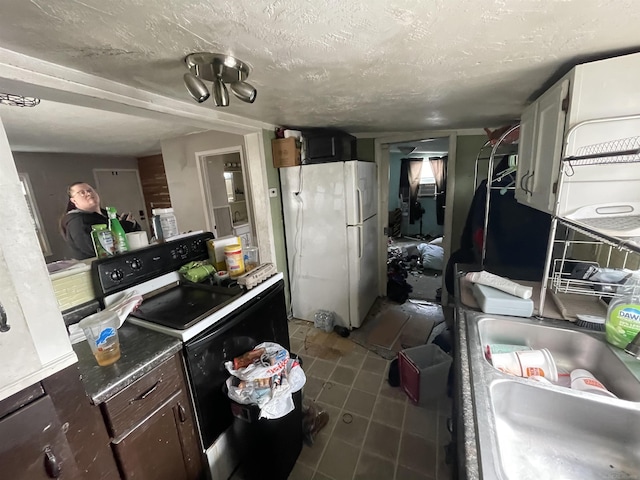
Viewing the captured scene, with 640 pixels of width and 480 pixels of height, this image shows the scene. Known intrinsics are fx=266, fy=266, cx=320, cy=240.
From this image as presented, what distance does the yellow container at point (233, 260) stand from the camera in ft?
5.75

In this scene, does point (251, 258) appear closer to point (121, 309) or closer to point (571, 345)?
point (121, 309)

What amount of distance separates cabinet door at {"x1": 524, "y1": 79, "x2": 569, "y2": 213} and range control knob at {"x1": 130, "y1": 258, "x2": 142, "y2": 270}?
207 cm

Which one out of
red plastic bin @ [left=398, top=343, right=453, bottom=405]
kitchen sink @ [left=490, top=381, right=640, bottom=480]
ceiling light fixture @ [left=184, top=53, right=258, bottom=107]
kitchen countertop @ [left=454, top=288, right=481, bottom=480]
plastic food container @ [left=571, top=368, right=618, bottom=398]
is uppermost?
ceiling light fixture @ [left=184, top=53, right=258, bottom=107]

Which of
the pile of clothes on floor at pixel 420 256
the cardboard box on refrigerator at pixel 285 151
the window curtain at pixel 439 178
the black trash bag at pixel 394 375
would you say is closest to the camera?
the black trash bag at pixel 394 375

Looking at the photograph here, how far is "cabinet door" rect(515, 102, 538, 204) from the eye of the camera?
1.49m

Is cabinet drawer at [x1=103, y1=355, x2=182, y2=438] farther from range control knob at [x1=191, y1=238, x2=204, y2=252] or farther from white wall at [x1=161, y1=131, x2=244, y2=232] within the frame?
white wall at [x1=161, y1=131, x2=244, y2=232]

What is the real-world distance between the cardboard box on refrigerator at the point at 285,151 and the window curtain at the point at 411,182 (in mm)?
4397

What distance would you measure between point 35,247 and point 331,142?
7.11 ft

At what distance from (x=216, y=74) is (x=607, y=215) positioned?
5.31ft

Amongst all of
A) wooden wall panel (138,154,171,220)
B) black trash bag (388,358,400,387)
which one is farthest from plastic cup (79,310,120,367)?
wooden wall panel (138,154,171,220)

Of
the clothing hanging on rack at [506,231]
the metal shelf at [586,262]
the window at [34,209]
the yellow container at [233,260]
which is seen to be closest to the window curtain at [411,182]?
the clothing hanging on rack at [506,231]

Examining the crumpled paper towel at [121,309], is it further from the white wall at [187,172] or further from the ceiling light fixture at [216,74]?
the white wall at [187,172]

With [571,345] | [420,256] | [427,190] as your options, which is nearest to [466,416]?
[571,345]

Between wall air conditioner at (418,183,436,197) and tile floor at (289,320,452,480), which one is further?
→ wall air conditioner at (418,183,436,197)
